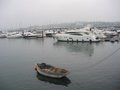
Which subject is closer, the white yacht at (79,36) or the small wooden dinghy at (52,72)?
the small wooden dinghy at (52,72)

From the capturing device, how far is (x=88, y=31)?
29656 mm

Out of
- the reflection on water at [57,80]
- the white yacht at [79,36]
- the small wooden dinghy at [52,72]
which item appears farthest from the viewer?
the white yacht at [79,36]

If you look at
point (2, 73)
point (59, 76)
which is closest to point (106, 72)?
point (59, 76)

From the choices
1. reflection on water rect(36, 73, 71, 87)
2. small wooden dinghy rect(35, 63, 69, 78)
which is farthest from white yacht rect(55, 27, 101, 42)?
reflection on water rect(36, 73, 71, 87)

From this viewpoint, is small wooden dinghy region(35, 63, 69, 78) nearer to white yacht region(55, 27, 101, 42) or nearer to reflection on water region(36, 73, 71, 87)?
reflection on water region(36, 73, 71, 87)

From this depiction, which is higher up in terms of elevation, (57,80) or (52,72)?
(52,72)

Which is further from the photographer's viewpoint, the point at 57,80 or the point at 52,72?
the point at 52,72

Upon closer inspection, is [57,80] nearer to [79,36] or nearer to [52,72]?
[52,72]

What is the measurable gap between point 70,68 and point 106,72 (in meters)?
2.32

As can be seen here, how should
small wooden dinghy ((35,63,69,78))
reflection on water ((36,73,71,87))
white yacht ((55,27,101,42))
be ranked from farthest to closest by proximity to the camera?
1. white yacht ((55,27,101,42))
2. small wooden dinghy ((35,63,69,78))
3. reflection on water ((36,73,71,87))

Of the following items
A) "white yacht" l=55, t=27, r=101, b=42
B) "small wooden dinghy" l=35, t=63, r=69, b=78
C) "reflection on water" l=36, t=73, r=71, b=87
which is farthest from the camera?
"white yacht" l=55, t=27, r=101, b=42

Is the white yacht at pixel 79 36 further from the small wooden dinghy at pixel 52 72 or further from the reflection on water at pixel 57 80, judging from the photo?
the reflection on water at pixel 57 80

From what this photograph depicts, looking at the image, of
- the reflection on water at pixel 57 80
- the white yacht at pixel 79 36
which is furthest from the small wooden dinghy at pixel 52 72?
the white yacht at pixel 79 36

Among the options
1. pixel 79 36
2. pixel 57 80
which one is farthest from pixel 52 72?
pixel 79 36
